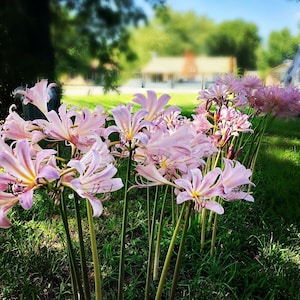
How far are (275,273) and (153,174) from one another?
70 centimetres

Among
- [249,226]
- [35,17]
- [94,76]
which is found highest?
[35,17]

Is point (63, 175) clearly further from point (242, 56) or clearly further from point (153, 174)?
point (242, 56)

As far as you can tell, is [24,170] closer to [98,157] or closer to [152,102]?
[98,157]

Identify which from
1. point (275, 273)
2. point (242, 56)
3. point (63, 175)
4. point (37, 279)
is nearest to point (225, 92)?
point (275, 273)

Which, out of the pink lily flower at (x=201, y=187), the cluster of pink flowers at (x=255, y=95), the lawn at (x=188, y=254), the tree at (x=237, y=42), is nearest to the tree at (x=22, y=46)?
the tree at (x=237, y=42)

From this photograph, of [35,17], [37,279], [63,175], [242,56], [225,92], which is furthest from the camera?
[35,17]

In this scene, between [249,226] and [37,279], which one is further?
[249,226]

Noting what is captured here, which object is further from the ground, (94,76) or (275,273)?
(94,76)

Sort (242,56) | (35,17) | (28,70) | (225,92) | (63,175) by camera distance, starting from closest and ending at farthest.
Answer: (63,175) < (225,92) < (242,56) < (28,70) < (35,17)

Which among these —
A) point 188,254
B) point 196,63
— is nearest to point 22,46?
point 196,63

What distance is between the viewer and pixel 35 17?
3504 millimetres

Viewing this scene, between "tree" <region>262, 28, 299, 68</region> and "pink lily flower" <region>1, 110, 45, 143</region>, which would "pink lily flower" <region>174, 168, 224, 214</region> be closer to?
"pink lily flower" <region>1, 110, 45, 143</region>

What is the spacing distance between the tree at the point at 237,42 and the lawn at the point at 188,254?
0.93m

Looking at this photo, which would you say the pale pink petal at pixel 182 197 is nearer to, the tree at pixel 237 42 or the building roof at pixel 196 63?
the building roof at pixel 196 63
